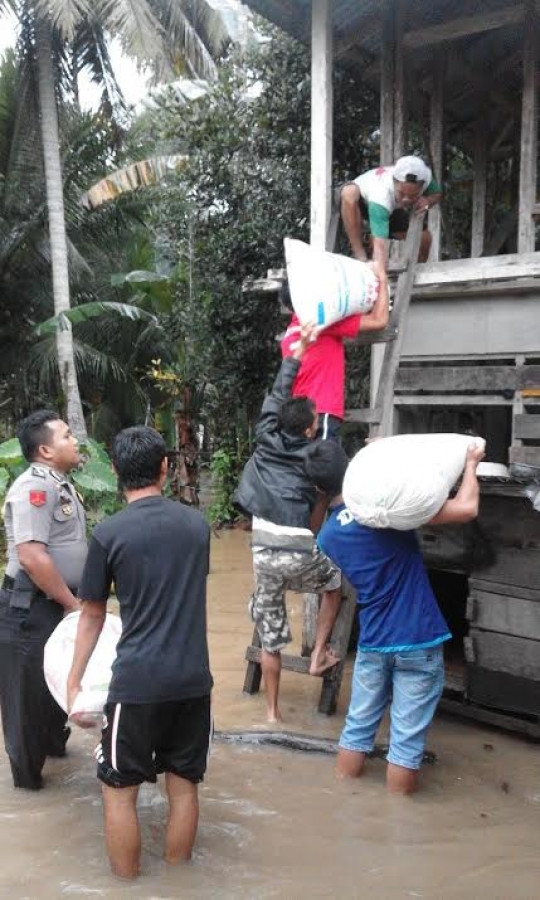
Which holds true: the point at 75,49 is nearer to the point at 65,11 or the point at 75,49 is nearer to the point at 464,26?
the point at 65,11

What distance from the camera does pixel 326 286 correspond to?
438cm

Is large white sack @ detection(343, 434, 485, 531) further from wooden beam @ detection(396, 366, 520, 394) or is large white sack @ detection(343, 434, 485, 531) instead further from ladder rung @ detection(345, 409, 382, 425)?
wooden beam @ detection(396, 366, 520, 394)

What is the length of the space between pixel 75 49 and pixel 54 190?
311 centimetres

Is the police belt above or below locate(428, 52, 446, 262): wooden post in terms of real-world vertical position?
below

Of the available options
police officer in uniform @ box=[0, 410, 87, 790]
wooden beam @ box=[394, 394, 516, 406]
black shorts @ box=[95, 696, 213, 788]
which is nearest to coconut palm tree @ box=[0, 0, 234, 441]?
wooden beam @ box=[394, 394, 516, 406]

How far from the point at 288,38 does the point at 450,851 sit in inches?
299

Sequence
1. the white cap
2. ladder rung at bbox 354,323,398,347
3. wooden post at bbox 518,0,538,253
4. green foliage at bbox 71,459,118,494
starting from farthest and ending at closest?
green foliage at bbox 71,459,118,494, wooden post at bbox 518,0,538,253, the white cap, ladder rung at bbox 354,323,398,347

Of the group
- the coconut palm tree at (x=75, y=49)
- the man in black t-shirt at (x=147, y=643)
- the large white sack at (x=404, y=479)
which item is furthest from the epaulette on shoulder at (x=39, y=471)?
the coconut palm tree at (x=75, y=49)

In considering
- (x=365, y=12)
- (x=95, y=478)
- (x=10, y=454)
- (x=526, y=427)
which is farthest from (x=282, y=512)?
(x=10, y=454)

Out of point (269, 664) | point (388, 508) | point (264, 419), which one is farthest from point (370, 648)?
point (264, 419)

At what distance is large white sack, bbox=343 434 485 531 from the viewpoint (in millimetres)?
3424

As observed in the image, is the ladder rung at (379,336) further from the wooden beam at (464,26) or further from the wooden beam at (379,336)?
the wooden beam at (464,26)

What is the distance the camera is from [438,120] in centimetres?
629

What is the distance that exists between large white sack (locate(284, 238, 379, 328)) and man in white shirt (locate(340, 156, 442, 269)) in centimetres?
33
